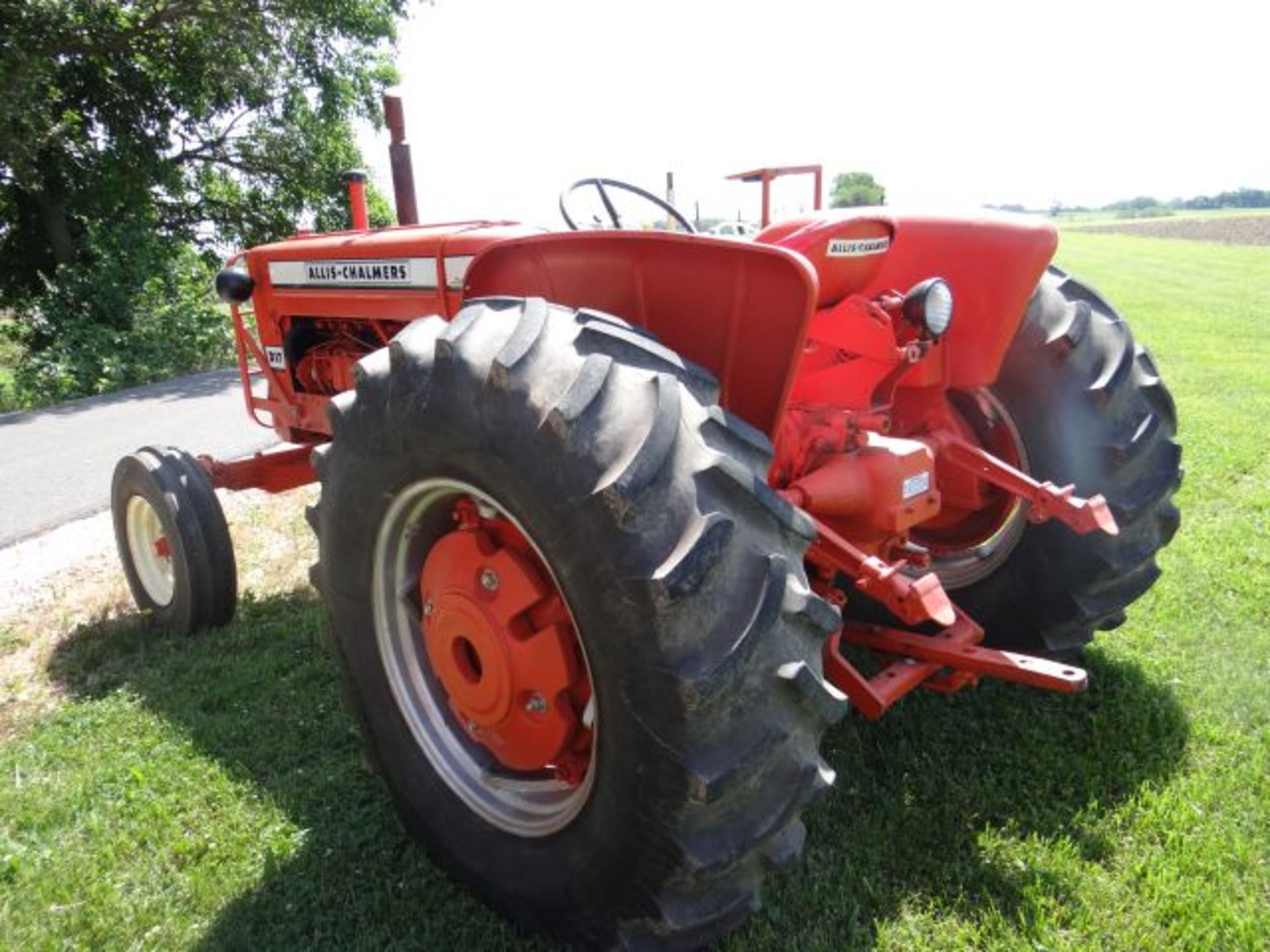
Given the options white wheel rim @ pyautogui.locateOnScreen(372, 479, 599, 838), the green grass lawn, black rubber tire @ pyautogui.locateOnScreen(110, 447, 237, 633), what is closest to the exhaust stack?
black rubber tire @ pyautogui.locateOnScreen(110, 447, 237, 633)

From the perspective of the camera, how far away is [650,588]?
4.59ft

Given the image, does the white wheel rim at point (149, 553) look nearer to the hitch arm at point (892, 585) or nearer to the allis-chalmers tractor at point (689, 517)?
the allis-chalmers tractor at point (689, 517)

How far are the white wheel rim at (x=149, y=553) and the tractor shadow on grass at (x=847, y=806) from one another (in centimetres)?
51

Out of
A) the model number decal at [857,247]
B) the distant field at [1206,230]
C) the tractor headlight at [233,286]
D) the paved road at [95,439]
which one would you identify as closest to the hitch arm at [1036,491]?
the model number decal at [857,247]

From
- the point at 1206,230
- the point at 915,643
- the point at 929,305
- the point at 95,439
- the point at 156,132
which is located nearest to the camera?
the point at 929,305

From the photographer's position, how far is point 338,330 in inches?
139

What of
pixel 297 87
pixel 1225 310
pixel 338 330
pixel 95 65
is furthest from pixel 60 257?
pixel 1225 310

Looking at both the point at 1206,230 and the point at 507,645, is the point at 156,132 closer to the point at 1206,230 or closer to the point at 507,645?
the point at 507,645

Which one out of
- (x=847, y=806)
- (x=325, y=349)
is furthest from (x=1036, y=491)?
(x=325, y=349)

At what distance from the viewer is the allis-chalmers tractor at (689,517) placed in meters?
1.46

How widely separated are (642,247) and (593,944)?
132 cm

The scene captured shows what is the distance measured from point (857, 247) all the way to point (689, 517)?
3.28 ft

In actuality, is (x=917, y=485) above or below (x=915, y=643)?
above

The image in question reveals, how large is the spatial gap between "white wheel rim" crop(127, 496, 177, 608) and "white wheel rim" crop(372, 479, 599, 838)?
181 cm
